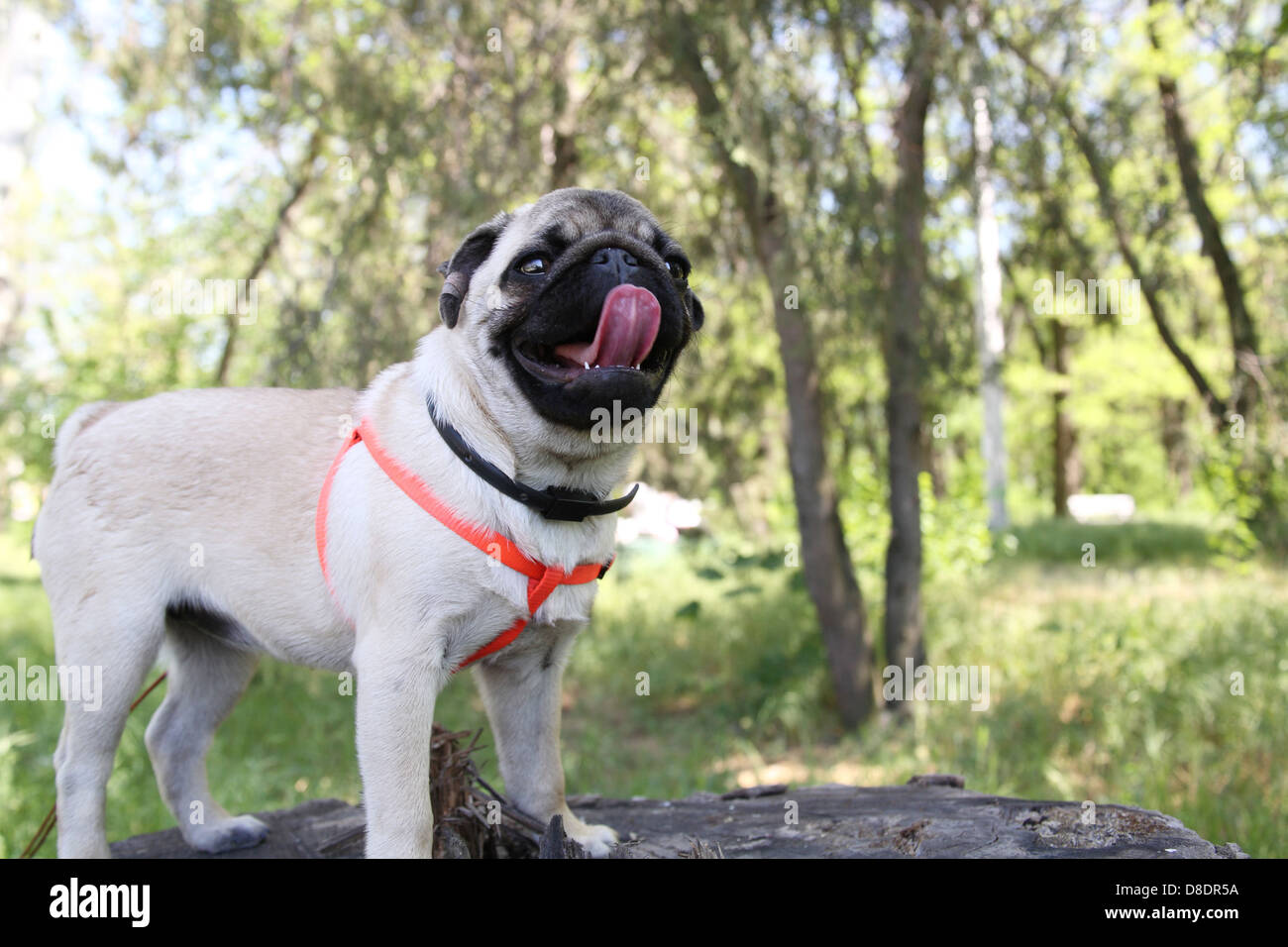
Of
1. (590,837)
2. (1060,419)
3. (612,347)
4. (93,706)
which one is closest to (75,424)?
(93,706)

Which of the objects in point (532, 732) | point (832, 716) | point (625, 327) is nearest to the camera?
point (625, 327)

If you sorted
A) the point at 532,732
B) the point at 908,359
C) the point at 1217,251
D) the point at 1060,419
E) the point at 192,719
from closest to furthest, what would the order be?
the point at 532,732, the point at 192,719, the point at 908,359, the point at 1217,251, the point at 1060,419

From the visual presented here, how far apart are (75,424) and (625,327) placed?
7.31 feet

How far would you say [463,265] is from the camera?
272 centimetres

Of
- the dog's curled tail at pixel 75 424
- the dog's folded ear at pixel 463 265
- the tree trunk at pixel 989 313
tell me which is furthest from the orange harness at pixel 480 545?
the tree trunk at pixel 989 313

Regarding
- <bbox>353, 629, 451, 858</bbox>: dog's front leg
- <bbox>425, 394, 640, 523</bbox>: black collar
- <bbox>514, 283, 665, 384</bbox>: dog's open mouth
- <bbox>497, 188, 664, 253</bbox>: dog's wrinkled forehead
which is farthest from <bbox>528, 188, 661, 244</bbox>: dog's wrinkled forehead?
<bbox>353, 629, 451, 858</bbox>: dog's front leg

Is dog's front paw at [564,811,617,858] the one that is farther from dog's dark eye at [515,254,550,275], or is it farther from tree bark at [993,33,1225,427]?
tree bark at [993,33,1225,427]

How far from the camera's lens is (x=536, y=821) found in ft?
9.95

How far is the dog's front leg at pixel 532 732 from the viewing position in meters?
2.95

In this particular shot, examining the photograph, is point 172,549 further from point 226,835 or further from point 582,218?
point 582,218
